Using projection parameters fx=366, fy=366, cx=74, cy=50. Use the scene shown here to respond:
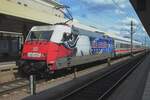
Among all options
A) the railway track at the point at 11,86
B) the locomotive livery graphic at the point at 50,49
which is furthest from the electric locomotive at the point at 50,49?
the railway track at the point at 11,86

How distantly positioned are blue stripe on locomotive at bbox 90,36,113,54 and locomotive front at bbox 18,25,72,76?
27.9 feet

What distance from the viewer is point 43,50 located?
2102 cm

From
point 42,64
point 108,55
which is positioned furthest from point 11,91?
point 108,55

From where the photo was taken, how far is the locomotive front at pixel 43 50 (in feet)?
67.8

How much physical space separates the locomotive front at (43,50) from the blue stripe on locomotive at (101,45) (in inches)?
335

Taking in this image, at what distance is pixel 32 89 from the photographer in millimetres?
15422

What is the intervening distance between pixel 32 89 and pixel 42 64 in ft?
16.7

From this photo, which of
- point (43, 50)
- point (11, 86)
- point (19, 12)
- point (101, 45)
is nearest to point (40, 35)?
point (43, 50)

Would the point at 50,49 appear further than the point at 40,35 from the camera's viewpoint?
No

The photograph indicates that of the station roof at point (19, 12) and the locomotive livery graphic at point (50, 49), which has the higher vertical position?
the station roof at point (19, 12)

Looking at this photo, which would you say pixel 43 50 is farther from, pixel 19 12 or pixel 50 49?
pixel 19 12

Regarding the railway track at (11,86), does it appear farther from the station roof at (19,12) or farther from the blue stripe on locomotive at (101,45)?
the blue stripe on locomotive at (101,45)

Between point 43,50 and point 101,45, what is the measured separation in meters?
15.0

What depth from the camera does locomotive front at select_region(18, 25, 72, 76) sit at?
20656mm
